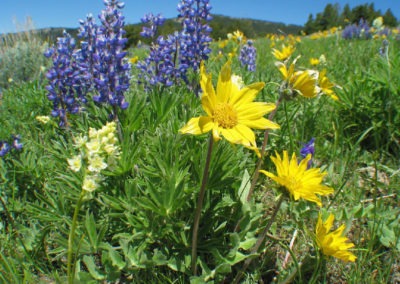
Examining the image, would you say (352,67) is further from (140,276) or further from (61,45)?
(140,276)

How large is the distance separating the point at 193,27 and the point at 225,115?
73.9 inches

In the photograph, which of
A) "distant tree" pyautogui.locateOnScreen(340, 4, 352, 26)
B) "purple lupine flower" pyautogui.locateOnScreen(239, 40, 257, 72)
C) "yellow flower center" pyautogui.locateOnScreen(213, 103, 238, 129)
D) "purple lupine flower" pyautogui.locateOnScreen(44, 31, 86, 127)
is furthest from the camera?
"distant tree" pyautogui.locateOnScreen(340, 4, 352, 26)

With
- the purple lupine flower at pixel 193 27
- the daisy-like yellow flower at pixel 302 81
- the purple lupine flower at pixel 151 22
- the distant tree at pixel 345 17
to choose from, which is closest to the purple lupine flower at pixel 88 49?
the purple lupine flower at pixel 151 22

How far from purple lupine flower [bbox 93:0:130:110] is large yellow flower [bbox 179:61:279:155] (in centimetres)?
102

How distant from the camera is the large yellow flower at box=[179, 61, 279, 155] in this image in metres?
1.14

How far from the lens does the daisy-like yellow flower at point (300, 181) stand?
1.30 m

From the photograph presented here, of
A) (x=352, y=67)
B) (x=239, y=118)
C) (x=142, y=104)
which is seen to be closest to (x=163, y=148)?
(x=142, y=104)

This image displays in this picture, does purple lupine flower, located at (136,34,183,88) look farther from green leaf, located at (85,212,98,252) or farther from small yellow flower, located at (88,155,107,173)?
small yellow flower, located at (88,155,107,173)

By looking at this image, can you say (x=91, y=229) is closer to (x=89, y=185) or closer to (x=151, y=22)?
(x=89, y=185)

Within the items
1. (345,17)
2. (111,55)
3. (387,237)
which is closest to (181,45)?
(111,55)

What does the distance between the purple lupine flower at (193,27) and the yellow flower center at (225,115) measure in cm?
176

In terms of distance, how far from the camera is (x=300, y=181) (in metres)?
1.38

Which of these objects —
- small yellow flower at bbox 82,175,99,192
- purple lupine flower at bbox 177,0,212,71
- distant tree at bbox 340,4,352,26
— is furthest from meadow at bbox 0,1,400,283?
distant tree at bbox 340,4,352,26

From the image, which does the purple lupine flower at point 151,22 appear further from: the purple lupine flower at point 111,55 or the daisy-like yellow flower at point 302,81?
the daisy-like yellow flower at point 302,81
